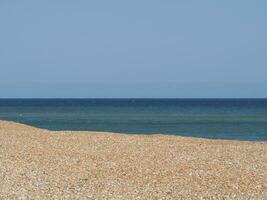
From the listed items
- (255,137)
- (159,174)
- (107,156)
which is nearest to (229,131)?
(255,137)

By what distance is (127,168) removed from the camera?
18.2m

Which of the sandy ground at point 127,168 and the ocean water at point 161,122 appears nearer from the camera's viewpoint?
the sandy ground at point 127,168

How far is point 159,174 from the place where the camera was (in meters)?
17.1

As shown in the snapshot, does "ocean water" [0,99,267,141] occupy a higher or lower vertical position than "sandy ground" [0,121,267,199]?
higher

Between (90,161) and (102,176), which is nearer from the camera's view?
(102,176)

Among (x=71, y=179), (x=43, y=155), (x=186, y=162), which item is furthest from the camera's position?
(x=43, y=155)

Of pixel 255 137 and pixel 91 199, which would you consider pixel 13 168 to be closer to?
pixel 91 199

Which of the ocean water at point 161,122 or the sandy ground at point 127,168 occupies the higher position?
the ocean water at point 161,122

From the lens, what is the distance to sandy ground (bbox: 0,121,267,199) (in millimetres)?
14562

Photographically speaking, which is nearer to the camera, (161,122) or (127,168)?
(127,168)

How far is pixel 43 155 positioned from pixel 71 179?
4.85 metres

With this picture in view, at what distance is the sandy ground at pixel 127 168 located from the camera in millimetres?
14562

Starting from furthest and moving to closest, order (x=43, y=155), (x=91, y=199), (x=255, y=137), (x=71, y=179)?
(x=255, y=137) → (x=43, y=155) → (x=71, y=179) → (x=91, y=199)

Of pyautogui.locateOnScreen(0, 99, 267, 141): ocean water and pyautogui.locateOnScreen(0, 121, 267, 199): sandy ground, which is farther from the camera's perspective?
pyautogui.locateOnScreen(0, 99, 267, 141): ocean water
